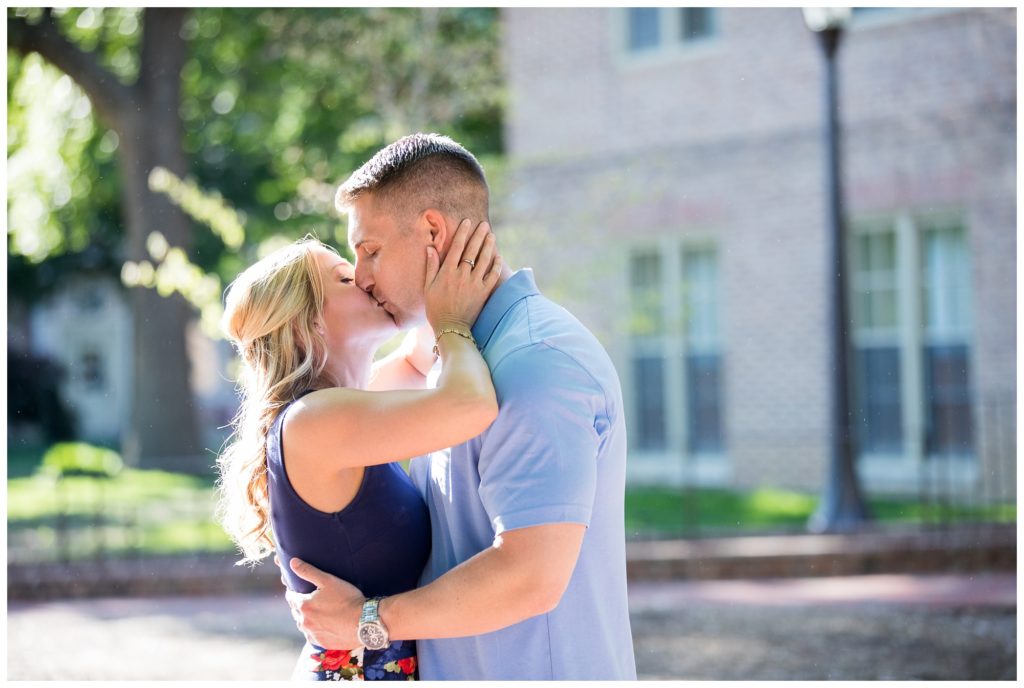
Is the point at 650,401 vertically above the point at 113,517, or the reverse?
the point at 650,401

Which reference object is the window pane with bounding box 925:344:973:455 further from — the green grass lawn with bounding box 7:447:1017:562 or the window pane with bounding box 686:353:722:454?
the window pane with bounding box 686:353:722:454

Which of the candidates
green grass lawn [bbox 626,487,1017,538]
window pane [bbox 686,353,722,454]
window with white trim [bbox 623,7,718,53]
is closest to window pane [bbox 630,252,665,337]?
window pane [bbox 686,353,722,454]

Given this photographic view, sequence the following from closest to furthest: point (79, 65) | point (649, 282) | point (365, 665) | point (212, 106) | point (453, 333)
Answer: point (453, 333) → point (365, 665) → point (649, 282) → point (79, 65) → point (212, 106)

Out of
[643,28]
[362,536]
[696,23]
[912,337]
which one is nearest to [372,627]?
[362,536]

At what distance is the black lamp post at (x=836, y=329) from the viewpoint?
9.84m

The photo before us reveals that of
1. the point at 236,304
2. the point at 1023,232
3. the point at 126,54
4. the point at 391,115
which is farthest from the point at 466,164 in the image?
the point at 126,54

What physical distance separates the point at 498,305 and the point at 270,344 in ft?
1.81

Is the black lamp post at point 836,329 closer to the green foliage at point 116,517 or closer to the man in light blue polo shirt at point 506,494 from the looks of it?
the green foliage at point 116,517

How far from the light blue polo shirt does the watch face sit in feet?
0.60

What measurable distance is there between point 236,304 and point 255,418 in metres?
0.26

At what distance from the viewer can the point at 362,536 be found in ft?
7.98

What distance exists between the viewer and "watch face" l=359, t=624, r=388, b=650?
2344 millimetres

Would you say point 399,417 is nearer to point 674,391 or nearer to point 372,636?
point 372,636

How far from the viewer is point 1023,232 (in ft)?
11.5
